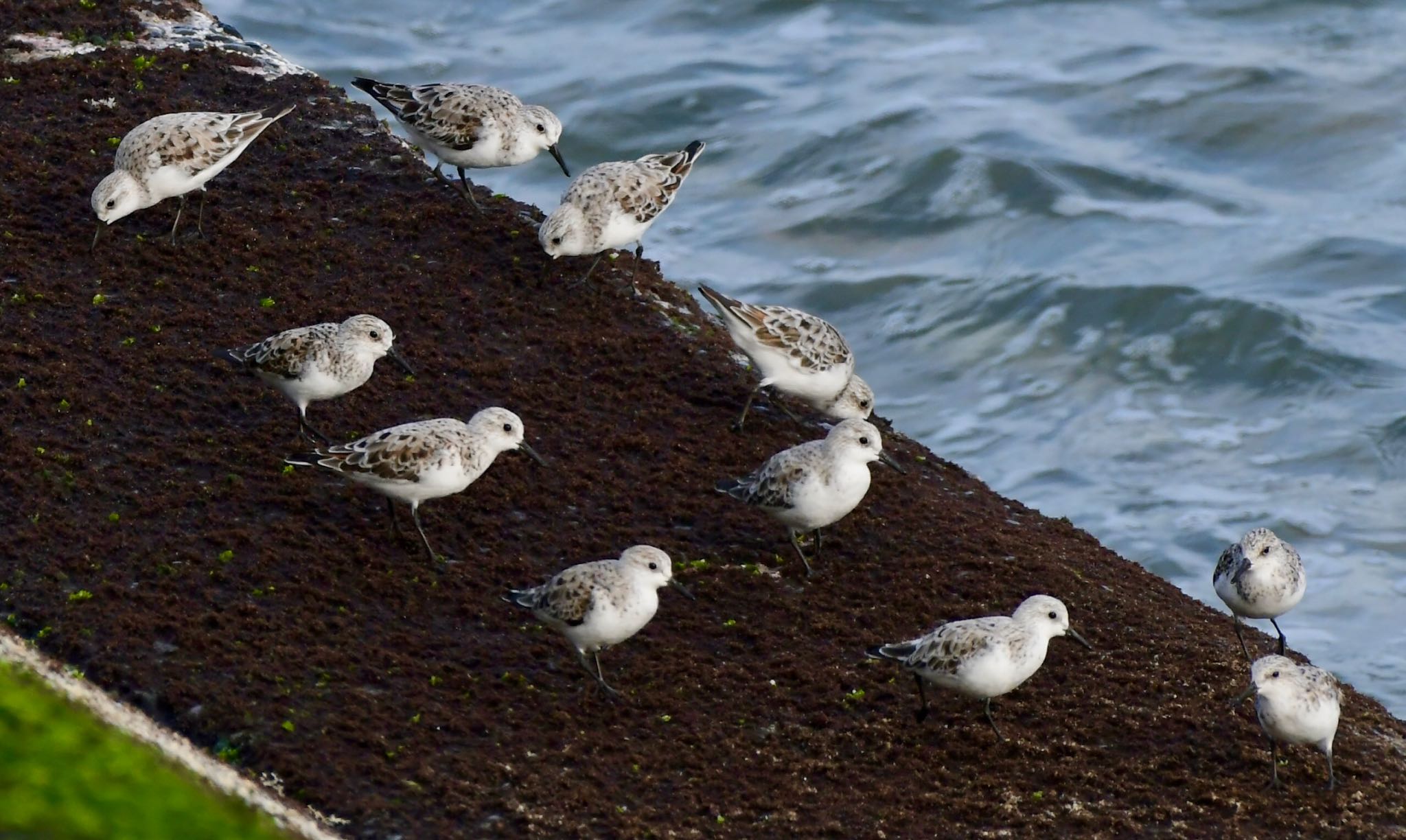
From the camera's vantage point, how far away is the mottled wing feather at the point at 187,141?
35.8 feet

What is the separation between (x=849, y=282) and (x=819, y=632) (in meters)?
12.6

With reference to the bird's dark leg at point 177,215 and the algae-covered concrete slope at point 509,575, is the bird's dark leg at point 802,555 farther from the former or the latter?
the bird's dark leg at point 177,215

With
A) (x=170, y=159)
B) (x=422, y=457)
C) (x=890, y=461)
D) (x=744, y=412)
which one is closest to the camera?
(x=422, y=457)

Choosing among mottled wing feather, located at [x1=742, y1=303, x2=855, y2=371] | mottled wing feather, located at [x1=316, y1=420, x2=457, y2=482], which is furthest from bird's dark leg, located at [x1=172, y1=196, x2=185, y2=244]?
mottled wing feather, located at [x1=742, y1=303, x2=855, y2=371]

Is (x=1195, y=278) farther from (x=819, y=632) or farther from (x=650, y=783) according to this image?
(x=650, y=783)

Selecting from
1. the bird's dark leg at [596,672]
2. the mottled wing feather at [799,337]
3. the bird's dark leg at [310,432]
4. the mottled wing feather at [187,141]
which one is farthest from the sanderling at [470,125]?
the bird's dark leg at [596,672]

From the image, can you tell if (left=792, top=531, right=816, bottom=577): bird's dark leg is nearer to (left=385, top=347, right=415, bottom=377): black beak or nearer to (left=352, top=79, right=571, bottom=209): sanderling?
(left=385, top=347, right=415, bottom=377): black beak

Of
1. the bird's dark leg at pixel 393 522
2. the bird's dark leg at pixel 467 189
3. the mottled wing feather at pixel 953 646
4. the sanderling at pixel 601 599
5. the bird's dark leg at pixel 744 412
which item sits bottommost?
the bird's dark leg at pixel 744 412

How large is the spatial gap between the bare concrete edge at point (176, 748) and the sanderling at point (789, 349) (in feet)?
14.7

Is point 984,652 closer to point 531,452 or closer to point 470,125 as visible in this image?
point 531,452

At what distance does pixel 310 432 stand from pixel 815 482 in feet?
9.82

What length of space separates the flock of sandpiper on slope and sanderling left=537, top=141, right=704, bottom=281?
13mm

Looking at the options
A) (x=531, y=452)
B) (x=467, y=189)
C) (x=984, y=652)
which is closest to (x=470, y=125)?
(x=467, y=189)

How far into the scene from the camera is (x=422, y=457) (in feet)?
28.6
